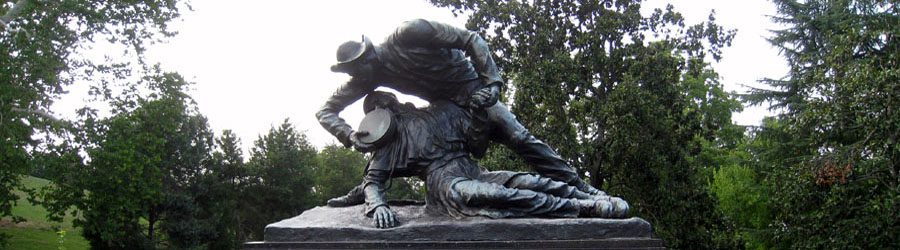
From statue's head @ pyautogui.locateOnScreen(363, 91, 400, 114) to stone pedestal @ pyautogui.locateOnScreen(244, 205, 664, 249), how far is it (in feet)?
3.87

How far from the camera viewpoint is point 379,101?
5613mm

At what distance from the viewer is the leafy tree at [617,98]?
13.5 meters

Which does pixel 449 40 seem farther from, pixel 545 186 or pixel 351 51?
pixel 545 186

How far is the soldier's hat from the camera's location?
5.41 m

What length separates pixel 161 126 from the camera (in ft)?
58.4

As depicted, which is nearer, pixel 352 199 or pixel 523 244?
pixel 523 244

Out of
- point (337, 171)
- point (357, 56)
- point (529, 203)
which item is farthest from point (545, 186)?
point (337, 171)

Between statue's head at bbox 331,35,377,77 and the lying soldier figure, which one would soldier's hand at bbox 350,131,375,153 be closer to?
the lying soldier figure

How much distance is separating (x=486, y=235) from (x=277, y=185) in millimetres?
22773

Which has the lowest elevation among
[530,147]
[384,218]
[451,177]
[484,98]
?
[384,218]

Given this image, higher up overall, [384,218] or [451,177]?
[451,177]

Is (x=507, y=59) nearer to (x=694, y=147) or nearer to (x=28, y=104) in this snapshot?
(x=694, y=147)

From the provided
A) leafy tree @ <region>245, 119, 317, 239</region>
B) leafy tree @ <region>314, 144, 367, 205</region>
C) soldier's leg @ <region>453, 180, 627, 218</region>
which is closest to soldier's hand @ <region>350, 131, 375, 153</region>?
soldier's leg @ <region>453, 180, 627, 218</region>

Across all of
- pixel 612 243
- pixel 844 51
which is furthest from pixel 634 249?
pixel 844 51
